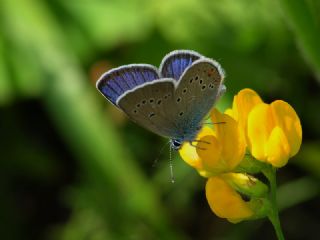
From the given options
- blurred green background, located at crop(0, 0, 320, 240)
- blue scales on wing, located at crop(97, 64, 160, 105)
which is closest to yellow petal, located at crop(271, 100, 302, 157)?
blue scales on wing, located at crop(97, 64, 160, 105)

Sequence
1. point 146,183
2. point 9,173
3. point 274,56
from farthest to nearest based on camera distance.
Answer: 1. point 9,173
2. point 274,56
3. point 146,183

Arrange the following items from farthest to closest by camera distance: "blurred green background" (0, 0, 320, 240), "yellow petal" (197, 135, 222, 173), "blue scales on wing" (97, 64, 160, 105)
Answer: "blurred green background" (0, 0, 320, 240), "yellow petal" (197, 135, 222, 173), "blue scales on wing" (97, 64, 160, 105)

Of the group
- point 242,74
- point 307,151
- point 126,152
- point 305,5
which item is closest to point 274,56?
point 242,74

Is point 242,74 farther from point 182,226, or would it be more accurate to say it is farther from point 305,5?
point 305,5

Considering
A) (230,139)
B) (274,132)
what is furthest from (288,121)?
(230,139)

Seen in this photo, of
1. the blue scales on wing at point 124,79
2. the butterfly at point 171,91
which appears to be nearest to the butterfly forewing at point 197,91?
the butterfly at point 171,91

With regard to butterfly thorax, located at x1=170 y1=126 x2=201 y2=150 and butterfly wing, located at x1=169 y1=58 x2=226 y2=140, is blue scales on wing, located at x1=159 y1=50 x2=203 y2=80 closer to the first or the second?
butterfly wing, located at x1=169 y1=58 x2=226 y2=140
